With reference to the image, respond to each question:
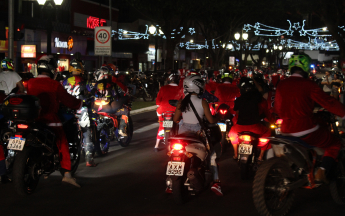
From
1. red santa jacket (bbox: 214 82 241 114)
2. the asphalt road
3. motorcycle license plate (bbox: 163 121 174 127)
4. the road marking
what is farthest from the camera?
the road marking

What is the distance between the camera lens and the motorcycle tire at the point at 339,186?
6027 mm

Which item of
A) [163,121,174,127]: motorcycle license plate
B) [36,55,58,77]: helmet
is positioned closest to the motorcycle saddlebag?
[36,55,58,77]: helmet

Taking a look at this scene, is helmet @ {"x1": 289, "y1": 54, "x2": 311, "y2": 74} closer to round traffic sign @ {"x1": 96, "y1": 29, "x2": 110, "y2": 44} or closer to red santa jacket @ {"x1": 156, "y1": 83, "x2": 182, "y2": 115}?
red santa jacket @ {"x1": 156, "y1": 83, "x2": 182, "y2": 115}

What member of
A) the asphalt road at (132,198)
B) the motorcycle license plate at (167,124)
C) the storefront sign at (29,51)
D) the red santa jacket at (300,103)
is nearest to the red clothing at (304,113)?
the red santa jacket at (300,103)

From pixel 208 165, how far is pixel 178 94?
357cm

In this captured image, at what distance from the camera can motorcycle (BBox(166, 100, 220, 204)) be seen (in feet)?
19.0

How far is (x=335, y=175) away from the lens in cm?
591

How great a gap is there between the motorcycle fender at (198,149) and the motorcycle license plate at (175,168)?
0.94 feet

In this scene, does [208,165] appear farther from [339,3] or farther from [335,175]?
[339,3]

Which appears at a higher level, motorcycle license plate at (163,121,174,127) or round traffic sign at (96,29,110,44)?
round traffic sign at (96,29,110,44)

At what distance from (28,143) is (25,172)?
16.9 inches

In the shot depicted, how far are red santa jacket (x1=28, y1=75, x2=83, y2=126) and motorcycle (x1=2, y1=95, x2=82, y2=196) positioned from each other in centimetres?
20

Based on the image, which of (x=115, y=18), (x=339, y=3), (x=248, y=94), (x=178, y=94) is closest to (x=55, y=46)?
(x=115, y=18)

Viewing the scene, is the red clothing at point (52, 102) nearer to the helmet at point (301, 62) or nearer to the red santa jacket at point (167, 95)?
the red santa jacket at point (167, 95)
